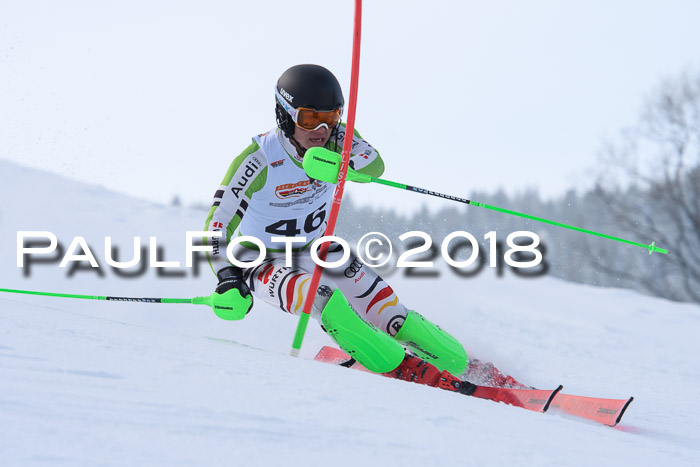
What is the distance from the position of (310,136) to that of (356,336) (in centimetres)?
102

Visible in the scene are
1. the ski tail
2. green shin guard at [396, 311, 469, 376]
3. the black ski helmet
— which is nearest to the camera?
the ski tail

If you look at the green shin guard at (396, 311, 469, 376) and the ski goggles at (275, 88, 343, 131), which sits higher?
the ski goggles at (275, 88, 343, 131)

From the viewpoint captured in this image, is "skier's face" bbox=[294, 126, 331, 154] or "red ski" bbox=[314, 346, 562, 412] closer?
"red ski" bbox=[314, 346, 562, 412]

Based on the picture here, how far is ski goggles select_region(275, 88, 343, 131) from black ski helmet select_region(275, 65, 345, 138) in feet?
0.05

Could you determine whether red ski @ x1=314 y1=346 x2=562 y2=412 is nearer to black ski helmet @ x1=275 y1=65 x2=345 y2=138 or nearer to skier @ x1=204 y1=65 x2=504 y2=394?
skier @ x1=204 y1=65 x2=504 y2=394

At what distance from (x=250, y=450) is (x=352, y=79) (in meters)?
1.93

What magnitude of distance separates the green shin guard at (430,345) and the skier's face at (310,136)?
1.00m

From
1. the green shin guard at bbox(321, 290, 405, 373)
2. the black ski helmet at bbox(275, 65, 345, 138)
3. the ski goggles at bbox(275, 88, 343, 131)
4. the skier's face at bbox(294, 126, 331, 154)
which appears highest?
the black ski helmet at bbox(275, 65, 345, 138)

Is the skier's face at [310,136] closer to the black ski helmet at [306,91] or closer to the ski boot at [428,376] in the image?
the black ski helmet at [306,91]

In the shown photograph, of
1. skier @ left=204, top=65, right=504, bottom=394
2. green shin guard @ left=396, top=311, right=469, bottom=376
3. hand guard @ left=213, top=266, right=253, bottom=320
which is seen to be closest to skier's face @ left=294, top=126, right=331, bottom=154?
skier @ left=204, top=65, right=504, bottom=394

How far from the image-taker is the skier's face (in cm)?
312

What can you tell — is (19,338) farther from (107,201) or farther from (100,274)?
(107,201)

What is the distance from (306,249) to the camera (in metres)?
3.39

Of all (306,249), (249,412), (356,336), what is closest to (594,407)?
(356,336)
